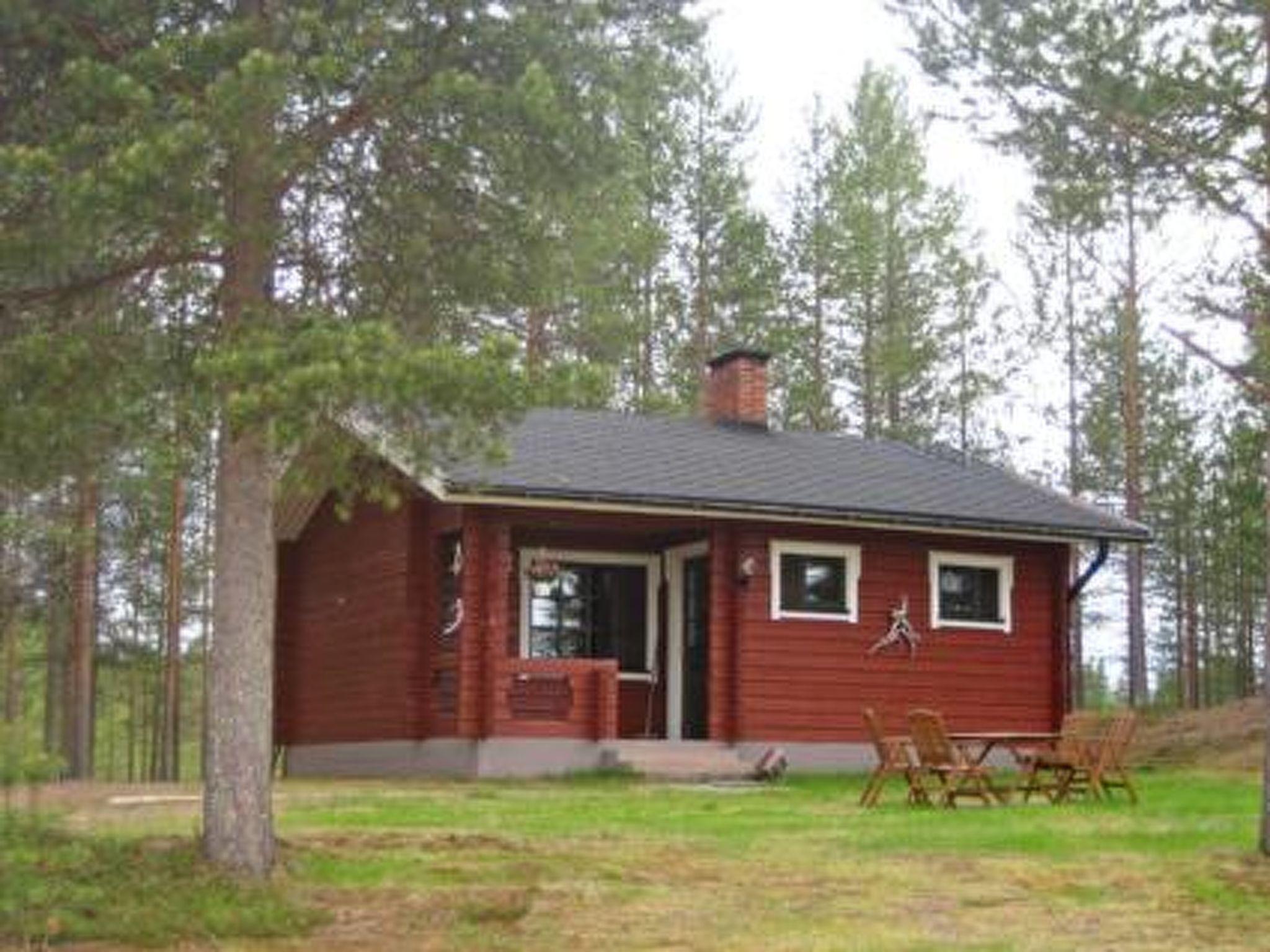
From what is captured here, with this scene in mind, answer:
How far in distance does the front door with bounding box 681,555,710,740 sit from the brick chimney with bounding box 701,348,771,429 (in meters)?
3.76

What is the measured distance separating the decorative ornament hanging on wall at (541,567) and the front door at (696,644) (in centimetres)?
170

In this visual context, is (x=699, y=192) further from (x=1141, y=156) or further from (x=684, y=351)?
(x=1141, y=156)

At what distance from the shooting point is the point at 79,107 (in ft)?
30.4

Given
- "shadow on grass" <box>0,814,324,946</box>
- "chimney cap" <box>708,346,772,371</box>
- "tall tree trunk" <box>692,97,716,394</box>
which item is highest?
"tall tree trunk" <box>692,97,716,394</box>

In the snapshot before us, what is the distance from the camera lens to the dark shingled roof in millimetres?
19422

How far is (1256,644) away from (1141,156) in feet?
105

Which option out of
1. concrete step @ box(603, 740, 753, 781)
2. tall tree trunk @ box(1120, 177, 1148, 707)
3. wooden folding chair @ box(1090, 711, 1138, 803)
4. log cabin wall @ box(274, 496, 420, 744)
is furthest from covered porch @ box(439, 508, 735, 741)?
tall tree trunk @ box(1120, 177, 1148, 707)

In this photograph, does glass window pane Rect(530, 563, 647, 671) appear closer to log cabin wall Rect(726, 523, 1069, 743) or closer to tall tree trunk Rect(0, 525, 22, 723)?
log cabin wall Rect(726, 523, 1069, 743)

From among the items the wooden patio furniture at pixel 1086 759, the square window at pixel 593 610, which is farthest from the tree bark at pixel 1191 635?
the wooden patio furniture at pixel 1086 759

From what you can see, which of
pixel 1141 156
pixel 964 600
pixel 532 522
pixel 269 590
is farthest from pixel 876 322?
pixel 269 590

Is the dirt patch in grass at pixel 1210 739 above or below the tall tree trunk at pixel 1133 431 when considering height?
below

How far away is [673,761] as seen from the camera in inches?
758

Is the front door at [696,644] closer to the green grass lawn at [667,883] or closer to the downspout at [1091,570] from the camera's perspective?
the downspout at [1091,570]

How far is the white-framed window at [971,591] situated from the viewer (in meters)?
21.6
